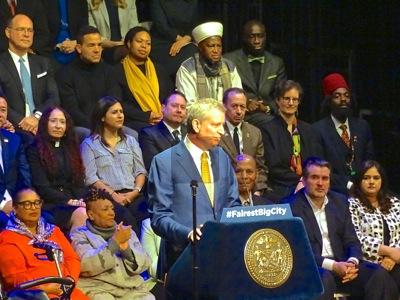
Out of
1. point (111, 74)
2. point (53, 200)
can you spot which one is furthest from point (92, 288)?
point (111, 74)

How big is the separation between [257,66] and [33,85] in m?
2.33

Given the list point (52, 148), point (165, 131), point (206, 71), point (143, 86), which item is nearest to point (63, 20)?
point (143, 86)

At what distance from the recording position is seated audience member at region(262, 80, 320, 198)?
428 inches

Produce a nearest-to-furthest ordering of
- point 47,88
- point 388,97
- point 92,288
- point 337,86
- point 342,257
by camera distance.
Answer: point 92,288 < point 342,257 < point 47,88 < point 337,86 < point 388,97

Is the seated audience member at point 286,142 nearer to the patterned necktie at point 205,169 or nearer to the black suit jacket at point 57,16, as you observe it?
the black suit jacket at point 57,16

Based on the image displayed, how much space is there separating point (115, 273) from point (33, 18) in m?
3.33

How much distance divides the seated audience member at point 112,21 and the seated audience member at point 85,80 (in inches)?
26.0

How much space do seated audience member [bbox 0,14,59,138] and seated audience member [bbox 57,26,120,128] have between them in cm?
14

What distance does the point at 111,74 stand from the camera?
1093 centimetres

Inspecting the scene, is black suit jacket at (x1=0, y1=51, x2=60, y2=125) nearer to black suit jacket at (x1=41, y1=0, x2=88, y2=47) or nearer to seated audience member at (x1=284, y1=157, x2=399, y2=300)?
black suit jacket at (x1=41, y1=0, x2=88, y2=47)

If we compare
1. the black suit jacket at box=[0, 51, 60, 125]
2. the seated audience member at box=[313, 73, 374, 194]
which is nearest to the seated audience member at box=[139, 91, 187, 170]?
the black suit jacket at box=[0, 51, 60, 125]

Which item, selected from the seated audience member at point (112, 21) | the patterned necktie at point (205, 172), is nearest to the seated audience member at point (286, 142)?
the seated audience member at point (112, 21)

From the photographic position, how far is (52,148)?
980 centimetres

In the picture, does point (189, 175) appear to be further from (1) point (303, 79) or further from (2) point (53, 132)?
(1) point (303, 79)
